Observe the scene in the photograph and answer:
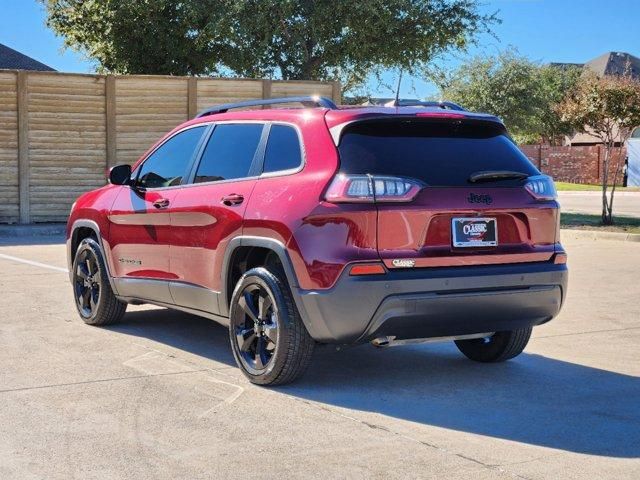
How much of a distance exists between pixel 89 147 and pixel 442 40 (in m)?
11.1

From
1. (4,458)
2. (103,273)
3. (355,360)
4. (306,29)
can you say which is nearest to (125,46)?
(306,29)

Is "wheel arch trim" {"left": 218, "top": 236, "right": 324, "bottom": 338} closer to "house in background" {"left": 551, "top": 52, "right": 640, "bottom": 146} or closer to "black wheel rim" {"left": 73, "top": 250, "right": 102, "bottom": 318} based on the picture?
"black wheel rim" {"left": 73, "top": 250, "right": 102, "bottom": 318}

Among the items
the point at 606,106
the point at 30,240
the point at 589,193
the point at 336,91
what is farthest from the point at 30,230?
the point at 589,193

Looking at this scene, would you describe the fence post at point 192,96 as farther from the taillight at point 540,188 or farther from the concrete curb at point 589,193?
the concrete curb at point 589,193

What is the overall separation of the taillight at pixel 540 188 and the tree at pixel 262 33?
18421 mm

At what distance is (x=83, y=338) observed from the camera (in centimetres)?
792

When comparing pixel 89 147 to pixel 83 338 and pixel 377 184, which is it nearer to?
pixel 83 338

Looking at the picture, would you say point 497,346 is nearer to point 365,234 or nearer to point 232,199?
point 365,234

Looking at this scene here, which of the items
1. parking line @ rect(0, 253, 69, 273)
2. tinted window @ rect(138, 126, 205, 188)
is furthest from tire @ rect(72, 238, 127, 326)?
parking line @ rect(0, 253, 69, 273)

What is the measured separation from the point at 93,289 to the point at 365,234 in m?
3.59

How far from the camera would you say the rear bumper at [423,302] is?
5738 mm

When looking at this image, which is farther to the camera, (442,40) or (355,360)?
(442,40)

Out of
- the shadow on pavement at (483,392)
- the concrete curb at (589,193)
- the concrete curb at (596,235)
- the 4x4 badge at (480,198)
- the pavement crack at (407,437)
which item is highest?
the 4x4 badge at (480,198)

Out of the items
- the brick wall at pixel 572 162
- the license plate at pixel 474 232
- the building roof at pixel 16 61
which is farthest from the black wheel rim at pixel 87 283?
the brick wall at pixel 572 162
